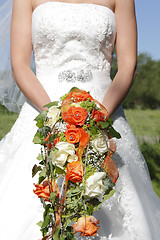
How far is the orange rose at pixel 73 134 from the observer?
1.78 m

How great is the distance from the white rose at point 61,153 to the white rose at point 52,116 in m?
0.19

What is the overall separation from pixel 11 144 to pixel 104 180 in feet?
3.41

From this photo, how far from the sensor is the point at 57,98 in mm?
2521

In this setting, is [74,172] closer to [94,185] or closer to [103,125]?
[94,185]

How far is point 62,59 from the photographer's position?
262cm

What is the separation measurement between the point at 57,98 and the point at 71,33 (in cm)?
54

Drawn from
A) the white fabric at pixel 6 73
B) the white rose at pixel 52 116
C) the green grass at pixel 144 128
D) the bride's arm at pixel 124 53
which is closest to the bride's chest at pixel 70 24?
the bride's arm at pixel 124 53

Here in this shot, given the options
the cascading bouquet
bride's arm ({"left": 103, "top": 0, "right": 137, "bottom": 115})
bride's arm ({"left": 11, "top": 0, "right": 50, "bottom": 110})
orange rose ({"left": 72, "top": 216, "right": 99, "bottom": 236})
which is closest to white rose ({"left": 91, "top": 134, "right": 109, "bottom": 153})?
the cascading bouquet

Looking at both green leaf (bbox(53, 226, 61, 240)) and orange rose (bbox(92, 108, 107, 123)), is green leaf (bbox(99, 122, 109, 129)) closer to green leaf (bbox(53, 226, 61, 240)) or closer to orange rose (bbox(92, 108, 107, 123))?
orange rose (bbox(92, 108, 107, 123))

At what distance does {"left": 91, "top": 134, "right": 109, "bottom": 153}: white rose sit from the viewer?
1804 mm

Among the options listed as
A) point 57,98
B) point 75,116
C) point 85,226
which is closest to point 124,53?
point 57,98

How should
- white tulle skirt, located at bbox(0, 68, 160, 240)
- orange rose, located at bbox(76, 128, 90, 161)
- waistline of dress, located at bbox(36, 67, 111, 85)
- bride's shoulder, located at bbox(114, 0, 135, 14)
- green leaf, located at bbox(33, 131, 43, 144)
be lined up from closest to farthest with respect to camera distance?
orange rose, located at bbox(76, 128, 90, 161), green leaf, located at bbox(33, 131, 43, 144), white tulle skirt, located at bbox(0, 68, 160, 240), waistline of dress, located at bbox(36, 67, 111, 85), bride's shoulder, located at bbox(114, 0, 135, 14)

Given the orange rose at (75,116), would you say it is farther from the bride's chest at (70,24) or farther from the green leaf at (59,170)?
the bride's chest at (70,24)

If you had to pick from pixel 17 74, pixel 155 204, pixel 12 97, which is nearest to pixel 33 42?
pixel 17 74
